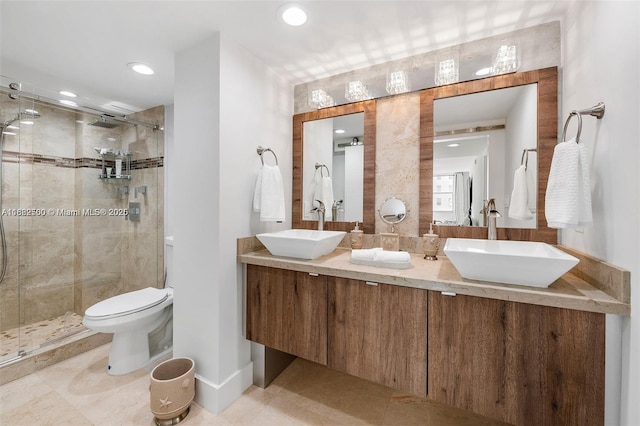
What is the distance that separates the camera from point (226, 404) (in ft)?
5.39

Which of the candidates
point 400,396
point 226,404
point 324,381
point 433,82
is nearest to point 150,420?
point 226,404

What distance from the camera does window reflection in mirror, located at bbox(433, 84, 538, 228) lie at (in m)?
1.56

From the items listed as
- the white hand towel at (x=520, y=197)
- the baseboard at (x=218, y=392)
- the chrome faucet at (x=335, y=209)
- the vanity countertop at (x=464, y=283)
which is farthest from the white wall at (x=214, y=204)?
the white hand towel at (x=520, y=197)

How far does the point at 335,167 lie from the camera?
6.91 ft

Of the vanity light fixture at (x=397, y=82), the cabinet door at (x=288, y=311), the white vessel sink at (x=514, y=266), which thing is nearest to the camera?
the white vessel sink at (x=514, y=266)

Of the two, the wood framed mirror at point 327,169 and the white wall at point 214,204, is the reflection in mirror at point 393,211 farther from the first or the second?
the white wall at point 214,204

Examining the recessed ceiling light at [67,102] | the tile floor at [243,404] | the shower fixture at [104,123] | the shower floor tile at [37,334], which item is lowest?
the tile floor at [243,404]

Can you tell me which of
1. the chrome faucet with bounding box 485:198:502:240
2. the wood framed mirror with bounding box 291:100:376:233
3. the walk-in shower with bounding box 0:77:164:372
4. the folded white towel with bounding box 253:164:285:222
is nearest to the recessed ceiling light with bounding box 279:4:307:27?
the wood framed mirror with bounding box 291:100:376:233

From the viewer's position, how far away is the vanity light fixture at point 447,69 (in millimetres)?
1649

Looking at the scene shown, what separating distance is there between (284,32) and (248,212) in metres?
1.15

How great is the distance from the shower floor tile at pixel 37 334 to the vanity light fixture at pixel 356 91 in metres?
3.03

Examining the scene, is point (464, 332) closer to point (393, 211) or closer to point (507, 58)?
point (393, 211)

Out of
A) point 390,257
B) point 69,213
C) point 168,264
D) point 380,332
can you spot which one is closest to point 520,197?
point 390,257

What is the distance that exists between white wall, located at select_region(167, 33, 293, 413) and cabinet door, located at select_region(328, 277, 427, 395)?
2.29ft
